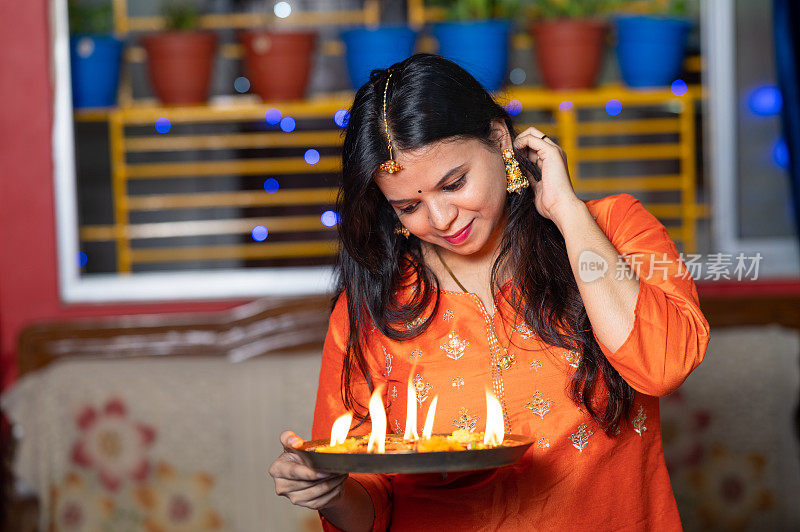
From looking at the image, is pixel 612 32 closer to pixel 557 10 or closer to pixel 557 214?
pixel 557 10

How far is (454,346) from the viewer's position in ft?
4.59

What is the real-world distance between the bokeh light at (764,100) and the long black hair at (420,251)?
193 centimetres

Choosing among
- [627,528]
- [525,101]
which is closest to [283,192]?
[525,101]

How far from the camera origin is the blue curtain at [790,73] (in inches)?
112

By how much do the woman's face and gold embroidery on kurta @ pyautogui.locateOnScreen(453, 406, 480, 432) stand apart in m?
0.25

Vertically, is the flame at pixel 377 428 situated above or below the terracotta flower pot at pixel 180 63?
below

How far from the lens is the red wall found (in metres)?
2.75

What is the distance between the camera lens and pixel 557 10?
3.18 m

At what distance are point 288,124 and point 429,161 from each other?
262 centimetres

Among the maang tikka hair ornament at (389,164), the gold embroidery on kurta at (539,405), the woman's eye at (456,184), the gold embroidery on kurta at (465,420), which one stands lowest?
the gold embroidery on kurta at (465,420)

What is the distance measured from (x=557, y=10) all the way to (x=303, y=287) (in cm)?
134

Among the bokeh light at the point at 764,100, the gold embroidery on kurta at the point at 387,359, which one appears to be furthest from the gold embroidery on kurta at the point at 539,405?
the bokeh light at the point at 764,100

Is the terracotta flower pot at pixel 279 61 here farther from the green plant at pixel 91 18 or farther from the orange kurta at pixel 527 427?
the orange kurta at pixel 527 427

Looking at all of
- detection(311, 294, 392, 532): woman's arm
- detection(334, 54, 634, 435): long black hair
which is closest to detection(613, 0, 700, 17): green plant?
detection(334, 54, 634, 435): long black hair
